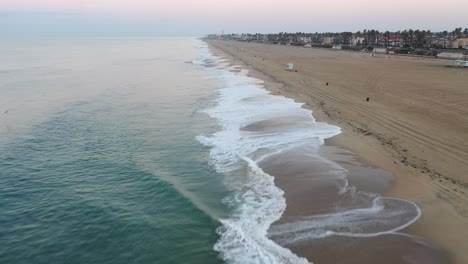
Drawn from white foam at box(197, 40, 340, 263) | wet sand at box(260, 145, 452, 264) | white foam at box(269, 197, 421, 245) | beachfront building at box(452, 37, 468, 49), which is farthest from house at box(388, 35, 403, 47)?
white foam at box(269, 197, 421, 245)

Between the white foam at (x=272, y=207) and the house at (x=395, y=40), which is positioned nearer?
the white foam at (x=272, y=207)

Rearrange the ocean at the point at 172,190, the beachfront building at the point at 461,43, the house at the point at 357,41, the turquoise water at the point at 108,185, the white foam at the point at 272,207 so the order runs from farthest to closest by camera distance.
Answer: the house at the point at 357,41
the beachfront building at the point at 461,43
the turquoise water at the point at 108,185
the ocean at the point at 172,190
the white foam at the point at 272,207

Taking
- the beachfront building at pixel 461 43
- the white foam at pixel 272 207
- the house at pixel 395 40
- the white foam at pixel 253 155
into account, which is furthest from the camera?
the house at pixel 395 40

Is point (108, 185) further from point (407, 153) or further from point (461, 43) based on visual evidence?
point (461, 43)

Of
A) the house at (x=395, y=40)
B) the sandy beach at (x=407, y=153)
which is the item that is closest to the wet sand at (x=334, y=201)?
the sandy beach at (x=407, y=153)

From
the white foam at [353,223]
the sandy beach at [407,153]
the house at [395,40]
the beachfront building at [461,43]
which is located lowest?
the white foam at [353,223]

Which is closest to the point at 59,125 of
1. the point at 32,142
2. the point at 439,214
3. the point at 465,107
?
the point at 32,142

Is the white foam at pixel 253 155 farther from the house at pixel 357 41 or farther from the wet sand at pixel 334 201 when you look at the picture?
the house at pixel 357 41
